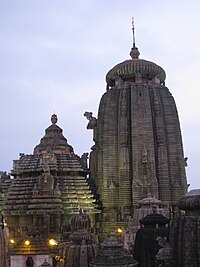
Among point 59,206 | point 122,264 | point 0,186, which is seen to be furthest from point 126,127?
point 122,264

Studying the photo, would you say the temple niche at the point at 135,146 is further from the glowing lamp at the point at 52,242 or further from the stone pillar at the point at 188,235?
the stone pillar at the point at 188,235

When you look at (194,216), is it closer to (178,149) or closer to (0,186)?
(178,149)

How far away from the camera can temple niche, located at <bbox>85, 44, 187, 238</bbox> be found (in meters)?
46.7

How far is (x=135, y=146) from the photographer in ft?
158

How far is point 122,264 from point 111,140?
3335 cm

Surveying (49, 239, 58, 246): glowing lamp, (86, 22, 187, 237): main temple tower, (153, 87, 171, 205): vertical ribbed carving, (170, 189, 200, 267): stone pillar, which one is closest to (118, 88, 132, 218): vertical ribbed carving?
(86, 22, 187, 237): main temple tower

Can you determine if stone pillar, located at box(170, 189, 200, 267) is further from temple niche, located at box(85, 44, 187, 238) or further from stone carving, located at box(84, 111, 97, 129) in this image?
stone carving, located at box(84, 111, 97, 129)

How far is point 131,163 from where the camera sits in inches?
1902

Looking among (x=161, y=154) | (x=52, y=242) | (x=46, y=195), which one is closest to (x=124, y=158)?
(x=161, y=154)

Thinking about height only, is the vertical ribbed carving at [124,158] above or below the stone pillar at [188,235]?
above

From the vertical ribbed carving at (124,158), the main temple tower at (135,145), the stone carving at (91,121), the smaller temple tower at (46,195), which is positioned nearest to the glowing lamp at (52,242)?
the smaller temple tower at (46,195)

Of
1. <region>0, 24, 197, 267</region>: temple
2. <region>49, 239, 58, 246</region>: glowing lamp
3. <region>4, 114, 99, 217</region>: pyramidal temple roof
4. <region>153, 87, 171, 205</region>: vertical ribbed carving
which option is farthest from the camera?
<region>153, 87, 171, 205</region>: vertical ribbed carving

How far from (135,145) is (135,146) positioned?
133mm

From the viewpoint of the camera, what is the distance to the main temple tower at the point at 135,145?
4681 cm
